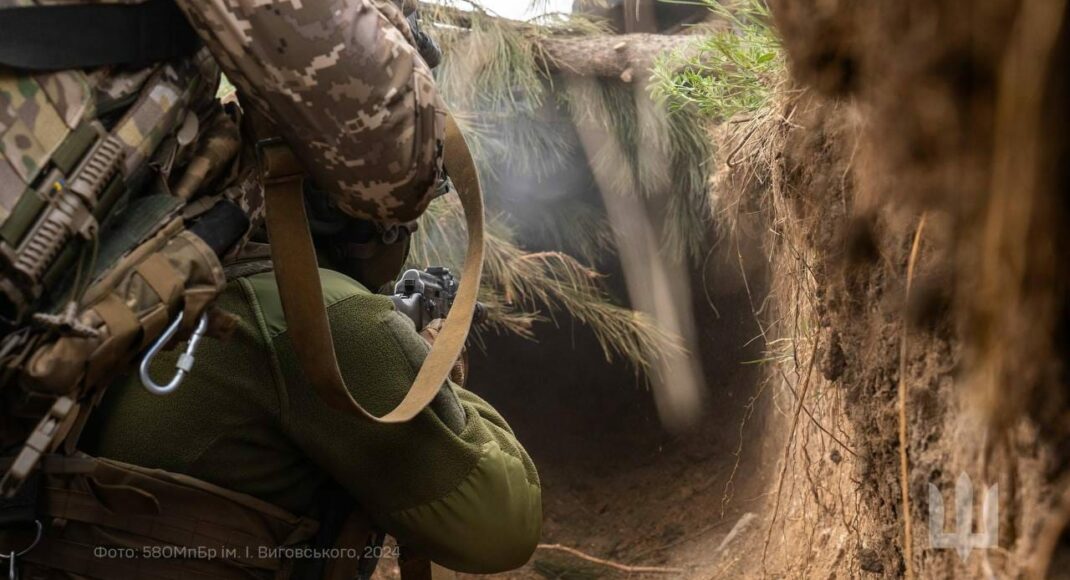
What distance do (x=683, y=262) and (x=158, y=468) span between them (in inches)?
113

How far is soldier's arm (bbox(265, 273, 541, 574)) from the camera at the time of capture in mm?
1141

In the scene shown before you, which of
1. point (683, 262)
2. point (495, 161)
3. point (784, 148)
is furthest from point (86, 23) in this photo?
point (683, 262)

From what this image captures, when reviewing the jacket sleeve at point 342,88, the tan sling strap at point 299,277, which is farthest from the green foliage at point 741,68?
the tan sling strap at point 299,277

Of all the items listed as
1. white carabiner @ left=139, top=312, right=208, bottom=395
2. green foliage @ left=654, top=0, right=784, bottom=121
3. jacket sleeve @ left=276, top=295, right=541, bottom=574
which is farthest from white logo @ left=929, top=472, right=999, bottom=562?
green foliage @ left=654, top=0, right=784, bottom=121

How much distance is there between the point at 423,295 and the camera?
1.48 metres

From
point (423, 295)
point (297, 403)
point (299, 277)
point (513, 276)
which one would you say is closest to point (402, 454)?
point (297, 403)

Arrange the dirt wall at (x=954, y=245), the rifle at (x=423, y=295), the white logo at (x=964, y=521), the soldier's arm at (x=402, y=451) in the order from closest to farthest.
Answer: the dirt wall at (x=954, y=245)
the white logo at (x=964, y=521)
the soldier's arm at (x=402, y=451)
the rifle at (x=423, y=295)

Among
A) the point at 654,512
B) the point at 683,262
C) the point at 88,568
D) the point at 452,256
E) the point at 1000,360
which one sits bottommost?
the point at 654,512

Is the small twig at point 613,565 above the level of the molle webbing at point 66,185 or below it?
below

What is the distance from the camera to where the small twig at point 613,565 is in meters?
3.31

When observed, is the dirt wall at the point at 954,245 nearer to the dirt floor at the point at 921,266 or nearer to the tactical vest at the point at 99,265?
the dirt floor at the point at 921,266

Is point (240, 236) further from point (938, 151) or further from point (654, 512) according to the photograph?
point (654, 512)

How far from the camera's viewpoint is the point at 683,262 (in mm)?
3787

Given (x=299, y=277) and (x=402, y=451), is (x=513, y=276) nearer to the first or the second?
(x=402, y=451)
